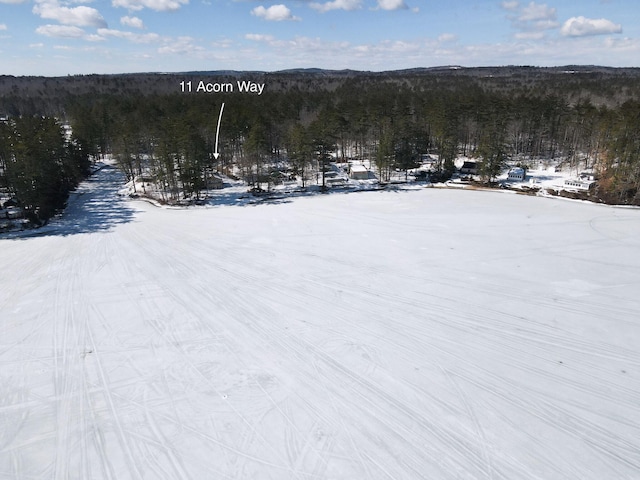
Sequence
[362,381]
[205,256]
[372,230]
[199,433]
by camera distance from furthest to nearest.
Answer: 1. [372,230]
2. [205,256]
3. [362,381]
4. [199,433]

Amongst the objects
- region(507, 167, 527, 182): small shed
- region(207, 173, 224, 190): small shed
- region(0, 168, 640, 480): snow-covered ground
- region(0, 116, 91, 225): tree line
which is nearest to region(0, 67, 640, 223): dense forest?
region(0, 116, 91, 225): tree line

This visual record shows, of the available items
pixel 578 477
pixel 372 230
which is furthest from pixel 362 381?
pixel 372 230

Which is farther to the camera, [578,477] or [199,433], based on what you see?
[199,433]

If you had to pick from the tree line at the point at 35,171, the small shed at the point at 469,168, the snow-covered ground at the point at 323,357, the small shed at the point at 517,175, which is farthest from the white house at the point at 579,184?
the tree line at the point at 35,171

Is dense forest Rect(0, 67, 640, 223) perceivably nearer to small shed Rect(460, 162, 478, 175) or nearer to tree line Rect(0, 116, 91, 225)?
tree line Rect(0, 116, 91, 225)

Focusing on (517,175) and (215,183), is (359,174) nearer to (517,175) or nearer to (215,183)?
(215,183)

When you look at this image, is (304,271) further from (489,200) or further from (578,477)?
(489,200)

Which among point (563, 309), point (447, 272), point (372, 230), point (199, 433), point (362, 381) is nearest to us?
point (199, 433)

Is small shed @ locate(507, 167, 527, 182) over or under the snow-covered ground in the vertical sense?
over
